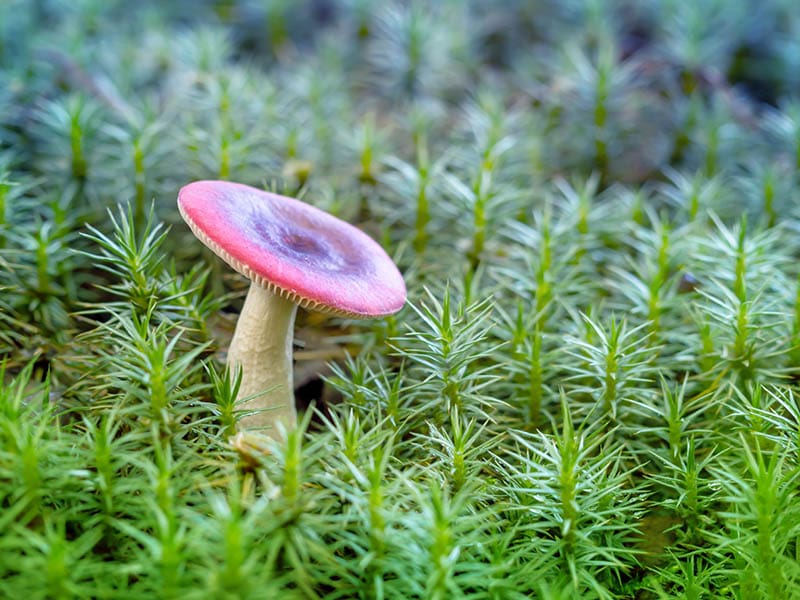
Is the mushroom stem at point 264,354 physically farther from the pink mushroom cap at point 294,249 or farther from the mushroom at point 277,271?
the pink mushroom cap at point 294,249

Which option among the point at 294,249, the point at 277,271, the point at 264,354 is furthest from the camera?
the point at 264,354

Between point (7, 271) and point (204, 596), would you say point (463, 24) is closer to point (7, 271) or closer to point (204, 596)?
point (7, 271)

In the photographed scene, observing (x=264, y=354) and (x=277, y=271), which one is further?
(x=264, y=354)

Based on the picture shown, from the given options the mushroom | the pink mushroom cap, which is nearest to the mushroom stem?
the mushroom

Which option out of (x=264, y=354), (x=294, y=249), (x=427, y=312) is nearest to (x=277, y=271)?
(x=294, y=249)

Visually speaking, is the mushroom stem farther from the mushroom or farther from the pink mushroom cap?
the pink mushroom cap

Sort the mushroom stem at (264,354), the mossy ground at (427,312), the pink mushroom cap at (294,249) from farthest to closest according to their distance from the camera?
the mushroom stem at (264,354) < the pink mushroom cap at (294,249) < the mossy ground at (427,312)

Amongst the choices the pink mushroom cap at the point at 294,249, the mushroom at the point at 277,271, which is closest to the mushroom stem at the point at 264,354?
the mushroom at the point at 277,271

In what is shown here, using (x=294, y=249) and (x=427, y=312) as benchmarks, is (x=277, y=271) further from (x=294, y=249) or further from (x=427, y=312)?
(x=427, y=312)
